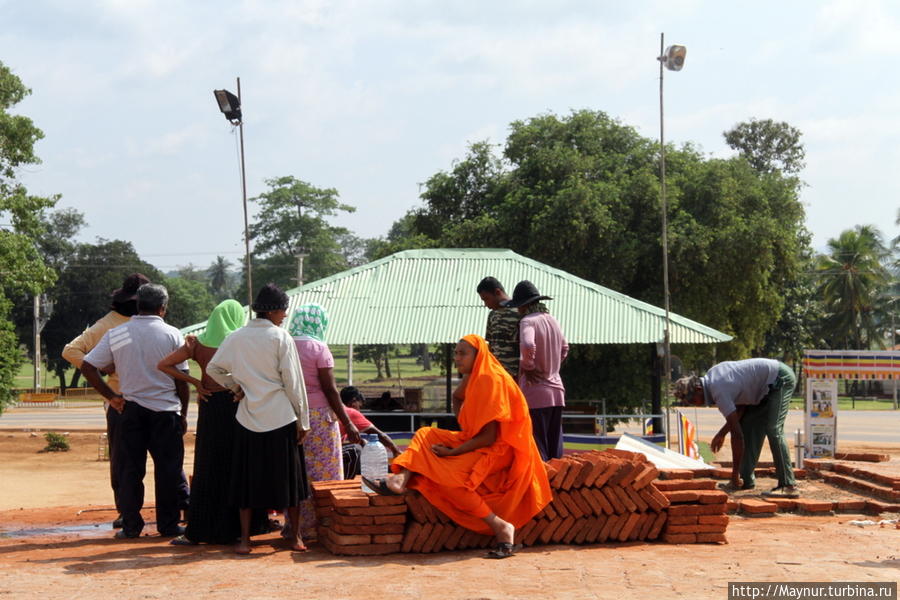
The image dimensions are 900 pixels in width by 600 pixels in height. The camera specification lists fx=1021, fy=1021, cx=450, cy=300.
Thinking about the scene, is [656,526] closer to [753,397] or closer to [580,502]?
[580,502]

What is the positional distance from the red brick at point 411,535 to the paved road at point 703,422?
17347 mm

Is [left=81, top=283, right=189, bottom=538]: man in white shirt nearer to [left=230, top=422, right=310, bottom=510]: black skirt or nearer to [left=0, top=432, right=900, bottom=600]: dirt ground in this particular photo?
[left=0, top=432, right=900, bottom=600]: dirt ground

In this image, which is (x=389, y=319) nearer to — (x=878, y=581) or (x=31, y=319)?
(x=878, y=581)

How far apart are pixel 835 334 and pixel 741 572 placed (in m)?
50.7

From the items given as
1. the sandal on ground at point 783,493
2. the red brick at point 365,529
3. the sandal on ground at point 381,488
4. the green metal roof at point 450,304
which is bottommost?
the sandal on ground at point 783,493

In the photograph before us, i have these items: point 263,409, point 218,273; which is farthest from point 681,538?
point 218,273

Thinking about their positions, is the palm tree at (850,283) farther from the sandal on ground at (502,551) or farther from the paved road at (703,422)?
the sandal on ground at (502,551)

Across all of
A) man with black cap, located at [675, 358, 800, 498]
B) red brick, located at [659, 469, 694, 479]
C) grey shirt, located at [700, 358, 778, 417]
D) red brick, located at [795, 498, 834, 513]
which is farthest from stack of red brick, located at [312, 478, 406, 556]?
red brick, located at [795, 498, 834, 513]

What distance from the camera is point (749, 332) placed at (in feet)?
87.2

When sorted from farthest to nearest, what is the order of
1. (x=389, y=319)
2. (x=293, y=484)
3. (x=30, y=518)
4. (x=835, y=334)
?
(x=835, y=334) < (x=389, y=319) < (x=30, y=518) < (x=293, y=484)

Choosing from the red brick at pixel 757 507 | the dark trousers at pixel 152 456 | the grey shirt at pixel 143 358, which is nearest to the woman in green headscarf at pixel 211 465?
the grey shirt at pixel 143 358

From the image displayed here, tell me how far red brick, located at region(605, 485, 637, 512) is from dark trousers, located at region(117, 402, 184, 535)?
9.69 feet

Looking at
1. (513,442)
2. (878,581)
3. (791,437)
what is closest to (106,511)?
(513,442)

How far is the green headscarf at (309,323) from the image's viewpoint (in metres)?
6.88
